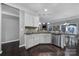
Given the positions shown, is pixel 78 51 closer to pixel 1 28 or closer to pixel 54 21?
pixel 54 21

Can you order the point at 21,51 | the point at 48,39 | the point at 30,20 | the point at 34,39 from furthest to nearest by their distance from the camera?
the point at 30,20
the point at 34,39
the point at 48,39
the point at 21,51

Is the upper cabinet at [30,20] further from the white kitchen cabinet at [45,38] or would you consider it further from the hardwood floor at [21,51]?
the hardwood floor at [21,51]

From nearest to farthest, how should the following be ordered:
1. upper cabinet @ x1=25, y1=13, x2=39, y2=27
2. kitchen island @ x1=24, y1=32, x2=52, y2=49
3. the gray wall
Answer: the gray wall → kitchen island @ x1=24, y1=32, x2=52, y2=49 → upper cabinet @ x1=25, y1=13, x2=39, y2=27

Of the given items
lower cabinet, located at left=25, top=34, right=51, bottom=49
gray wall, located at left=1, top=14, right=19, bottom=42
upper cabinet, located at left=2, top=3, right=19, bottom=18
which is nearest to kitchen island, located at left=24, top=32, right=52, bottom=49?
lower cabinet, located at left=25, top=34, right=51, bottom=49

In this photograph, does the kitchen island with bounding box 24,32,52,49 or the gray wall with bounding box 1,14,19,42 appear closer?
the gray wall with bounding box 1,14,19,42

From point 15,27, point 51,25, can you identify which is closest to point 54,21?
point 51,25

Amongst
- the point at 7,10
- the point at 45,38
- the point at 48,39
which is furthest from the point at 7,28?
the point at 45,38

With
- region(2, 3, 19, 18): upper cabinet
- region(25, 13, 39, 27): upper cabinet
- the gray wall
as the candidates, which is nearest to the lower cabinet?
region(25, 13, 39, 27): upper cabinet

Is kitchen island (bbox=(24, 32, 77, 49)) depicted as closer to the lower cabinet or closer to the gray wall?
the lower cabinet

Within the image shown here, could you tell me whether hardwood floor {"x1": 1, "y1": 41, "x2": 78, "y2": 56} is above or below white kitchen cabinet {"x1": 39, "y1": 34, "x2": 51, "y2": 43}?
below

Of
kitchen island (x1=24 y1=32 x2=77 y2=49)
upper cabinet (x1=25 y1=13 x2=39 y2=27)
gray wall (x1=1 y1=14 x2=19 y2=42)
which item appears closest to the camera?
gray wall (x1=1 y1=14 x2=19 y2=42)

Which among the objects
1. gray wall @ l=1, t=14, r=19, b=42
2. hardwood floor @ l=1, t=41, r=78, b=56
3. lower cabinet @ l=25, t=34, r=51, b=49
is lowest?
hardwood floor @ l=1, t=41, r=78, b=56

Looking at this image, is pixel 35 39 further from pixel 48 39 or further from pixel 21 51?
pixel 21 51

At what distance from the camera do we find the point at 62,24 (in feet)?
9.11
